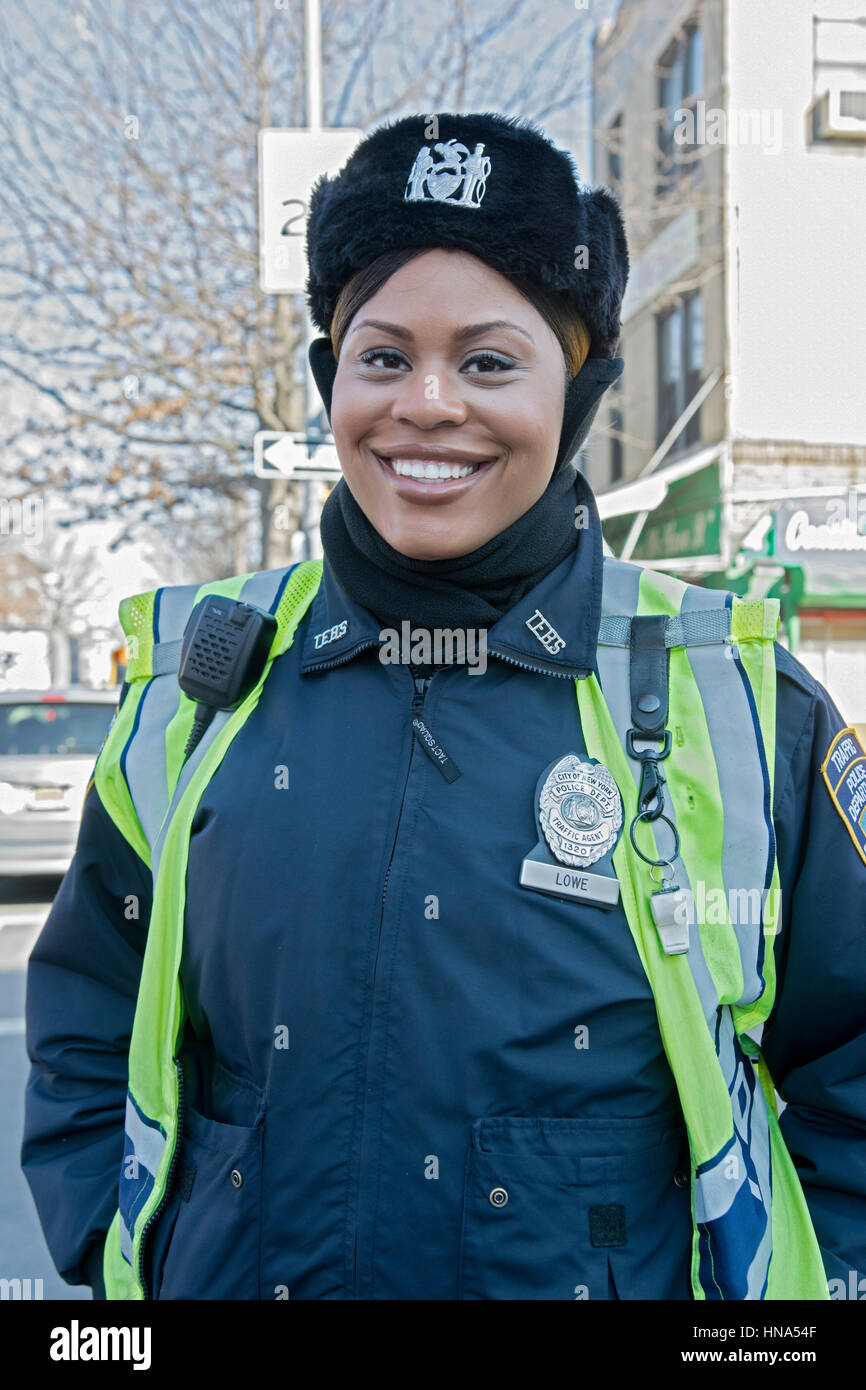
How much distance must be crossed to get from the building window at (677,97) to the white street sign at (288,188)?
7.00m

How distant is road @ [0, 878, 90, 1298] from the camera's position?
4.02 m

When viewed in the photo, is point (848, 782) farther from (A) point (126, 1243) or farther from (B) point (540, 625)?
(A) point (126, 1243)

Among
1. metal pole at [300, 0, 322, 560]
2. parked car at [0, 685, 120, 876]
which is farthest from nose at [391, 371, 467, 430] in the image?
parked car at [0, 685, 120, 876]

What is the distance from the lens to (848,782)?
63.9 inches

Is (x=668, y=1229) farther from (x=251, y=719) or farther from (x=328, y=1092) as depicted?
(x=251, y=719)

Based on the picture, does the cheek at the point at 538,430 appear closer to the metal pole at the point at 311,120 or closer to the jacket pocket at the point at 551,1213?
the jacket pocket at the point at 551,1213

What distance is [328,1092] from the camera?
1.49 metres

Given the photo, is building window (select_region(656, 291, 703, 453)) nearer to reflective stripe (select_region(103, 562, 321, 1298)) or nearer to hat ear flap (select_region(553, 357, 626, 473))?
hat ear flap (select_region(553, 357, 626, 473))

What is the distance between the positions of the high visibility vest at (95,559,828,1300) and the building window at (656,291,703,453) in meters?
12.9

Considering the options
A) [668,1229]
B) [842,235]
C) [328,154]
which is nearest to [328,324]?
[668,1229]

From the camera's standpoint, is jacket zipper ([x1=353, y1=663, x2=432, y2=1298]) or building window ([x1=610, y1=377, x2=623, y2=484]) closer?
jacket zipper ([x1=353, y1=663, x2=432, y2=1298])

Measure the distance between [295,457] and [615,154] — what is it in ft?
32.2
